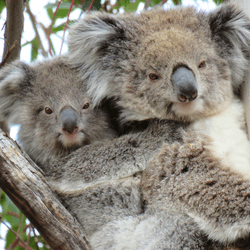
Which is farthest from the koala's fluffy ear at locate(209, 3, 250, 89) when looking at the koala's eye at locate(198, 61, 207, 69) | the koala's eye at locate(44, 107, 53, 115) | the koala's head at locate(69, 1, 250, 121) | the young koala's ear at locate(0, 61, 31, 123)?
the young koala's ear at locate(0, 61, 31, 123)

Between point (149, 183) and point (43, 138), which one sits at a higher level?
point (43, 138)

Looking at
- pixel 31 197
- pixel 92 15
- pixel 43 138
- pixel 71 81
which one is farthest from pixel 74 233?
pixel 92 15

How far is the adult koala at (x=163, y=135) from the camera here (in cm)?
208

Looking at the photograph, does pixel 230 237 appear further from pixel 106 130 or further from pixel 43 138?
pixel 43 138

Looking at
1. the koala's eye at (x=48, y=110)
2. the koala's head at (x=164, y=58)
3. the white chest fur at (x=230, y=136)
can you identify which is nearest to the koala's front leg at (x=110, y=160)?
the koala's head at (x=164, y=58)

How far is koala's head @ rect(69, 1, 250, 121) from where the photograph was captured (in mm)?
2236

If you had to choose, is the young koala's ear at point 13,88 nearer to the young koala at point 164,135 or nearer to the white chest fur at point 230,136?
the young koala at point 164,135

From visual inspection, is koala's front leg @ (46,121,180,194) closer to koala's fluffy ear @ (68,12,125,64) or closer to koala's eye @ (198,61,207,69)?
koala's eye @ (198,61,207,69)

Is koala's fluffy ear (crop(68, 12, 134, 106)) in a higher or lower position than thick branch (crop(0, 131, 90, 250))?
higher

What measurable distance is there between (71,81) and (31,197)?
1.03 meters

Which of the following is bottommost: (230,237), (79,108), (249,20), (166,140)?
(230,237)

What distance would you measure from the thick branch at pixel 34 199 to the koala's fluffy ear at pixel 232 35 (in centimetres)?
147

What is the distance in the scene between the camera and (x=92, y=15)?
2.57m

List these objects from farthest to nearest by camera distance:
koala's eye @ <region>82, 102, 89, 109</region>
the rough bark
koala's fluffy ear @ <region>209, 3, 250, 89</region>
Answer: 1. the rough bark
2. koala's eye @ <region>82, 102, 89, 109</region>
3. koala's fluffy ear @ <region>209, 3, 250, 89</region>
